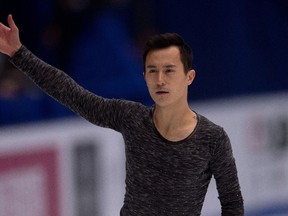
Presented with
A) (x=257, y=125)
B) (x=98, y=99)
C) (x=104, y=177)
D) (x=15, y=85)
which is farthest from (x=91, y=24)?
(x=98, y=99)

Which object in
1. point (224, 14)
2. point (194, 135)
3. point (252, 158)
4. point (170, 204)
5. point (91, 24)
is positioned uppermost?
point (224, 14)

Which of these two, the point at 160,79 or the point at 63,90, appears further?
the point at 63,90

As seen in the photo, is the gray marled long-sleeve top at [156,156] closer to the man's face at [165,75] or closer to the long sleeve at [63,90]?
the long sleeve at [63,90]

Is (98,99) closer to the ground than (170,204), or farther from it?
farther from it

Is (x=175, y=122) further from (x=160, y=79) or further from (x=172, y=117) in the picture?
(x=160, y=79)

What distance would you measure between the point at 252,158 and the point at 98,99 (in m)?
2.57

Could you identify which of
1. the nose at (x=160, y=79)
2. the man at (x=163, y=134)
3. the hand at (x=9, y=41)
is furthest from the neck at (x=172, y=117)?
the hand at (x=9, y=41)

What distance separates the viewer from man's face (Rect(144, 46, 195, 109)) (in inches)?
78.1

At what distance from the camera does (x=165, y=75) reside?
78.6 inches

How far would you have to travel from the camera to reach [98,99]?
211 centimetres

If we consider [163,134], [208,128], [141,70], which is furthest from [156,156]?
[141,70]

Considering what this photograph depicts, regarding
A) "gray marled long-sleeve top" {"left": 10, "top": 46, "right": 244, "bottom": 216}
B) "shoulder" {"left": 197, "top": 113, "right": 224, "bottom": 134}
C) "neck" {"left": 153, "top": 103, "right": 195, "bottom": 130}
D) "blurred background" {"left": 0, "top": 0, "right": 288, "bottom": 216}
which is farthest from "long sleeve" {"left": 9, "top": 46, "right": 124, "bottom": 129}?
"blurred background" {"left": 0, "top": 0, "right": 288, "bottom": 216}

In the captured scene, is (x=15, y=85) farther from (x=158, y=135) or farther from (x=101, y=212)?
(x=158, y=135)

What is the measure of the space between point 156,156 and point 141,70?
2.16 meters
